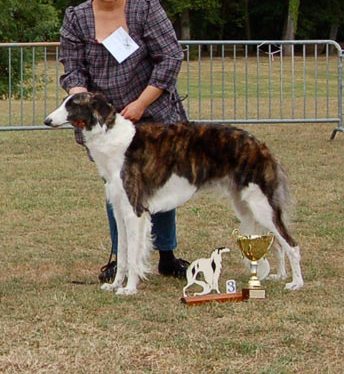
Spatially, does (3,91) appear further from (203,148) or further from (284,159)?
(203,148)

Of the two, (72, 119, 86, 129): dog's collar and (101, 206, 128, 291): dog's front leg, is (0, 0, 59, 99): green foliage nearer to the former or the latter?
(101, 206, 128, 291): dog's front leg

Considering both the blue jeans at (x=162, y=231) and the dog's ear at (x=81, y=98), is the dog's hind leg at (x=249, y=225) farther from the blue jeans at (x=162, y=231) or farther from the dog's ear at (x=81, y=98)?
the dog's ear at (x=81, y=98)

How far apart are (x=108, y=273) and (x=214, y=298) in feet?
3.22

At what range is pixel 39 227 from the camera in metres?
7.53

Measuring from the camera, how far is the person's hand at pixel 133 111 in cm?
543

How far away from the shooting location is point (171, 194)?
5.48 m

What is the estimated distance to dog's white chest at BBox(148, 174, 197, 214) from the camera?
17.9ft

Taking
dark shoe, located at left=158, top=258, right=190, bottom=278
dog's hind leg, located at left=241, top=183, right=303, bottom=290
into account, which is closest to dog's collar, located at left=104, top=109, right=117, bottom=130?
dog's hind leg, located at left=241, top=183, right=303, bottom=290

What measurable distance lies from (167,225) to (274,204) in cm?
84

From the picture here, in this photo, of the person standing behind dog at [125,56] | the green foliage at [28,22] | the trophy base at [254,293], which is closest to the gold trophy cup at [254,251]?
the trophy base at [254,293]

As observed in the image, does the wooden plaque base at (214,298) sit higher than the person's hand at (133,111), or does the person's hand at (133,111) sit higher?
the person's hand at (133,111)

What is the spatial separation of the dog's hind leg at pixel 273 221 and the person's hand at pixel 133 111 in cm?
76

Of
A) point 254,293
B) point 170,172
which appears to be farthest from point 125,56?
point 254,293

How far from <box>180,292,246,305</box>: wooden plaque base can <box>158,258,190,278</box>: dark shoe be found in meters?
0.76
